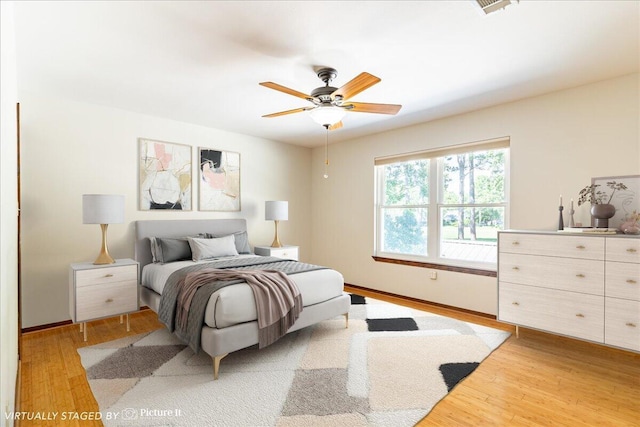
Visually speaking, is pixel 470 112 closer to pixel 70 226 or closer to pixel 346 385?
pixel 346 385

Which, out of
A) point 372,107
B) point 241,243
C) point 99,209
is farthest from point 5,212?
point 241,243

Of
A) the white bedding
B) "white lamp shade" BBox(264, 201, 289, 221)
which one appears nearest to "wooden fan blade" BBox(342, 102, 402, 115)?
the white bedding

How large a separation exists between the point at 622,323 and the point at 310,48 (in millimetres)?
3271

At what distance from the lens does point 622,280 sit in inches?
102

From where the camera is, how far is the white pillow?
12.8 ft

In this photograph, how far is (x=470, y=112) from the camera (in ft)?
13.1

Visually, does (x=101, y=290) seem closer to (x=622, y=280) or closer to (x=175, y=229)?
(x=175, y=229)

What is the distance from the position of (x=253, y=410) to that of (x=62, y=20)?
110 inches

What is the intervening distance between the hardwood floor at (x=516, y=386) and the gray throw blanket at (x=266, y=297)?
2.93ft

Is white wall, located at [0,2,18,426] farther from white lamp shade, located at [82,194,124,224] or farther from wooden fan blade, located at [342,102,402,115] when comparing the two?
wooden fan blade, located at [342,102,402,115]

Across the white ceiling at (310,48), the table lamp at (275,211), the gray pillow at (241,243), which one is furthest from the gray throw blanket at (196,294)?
the white ceiling at (310,48)

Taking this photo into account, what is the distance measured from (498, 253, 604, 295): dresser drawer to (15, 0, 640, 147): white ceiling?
1.68 m

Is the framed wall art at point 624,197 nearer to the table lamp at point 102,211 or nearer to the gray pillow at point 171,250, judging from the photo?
the gray pillow at point 171,250

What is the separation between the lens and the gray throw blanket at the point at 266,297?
2.66 metres
